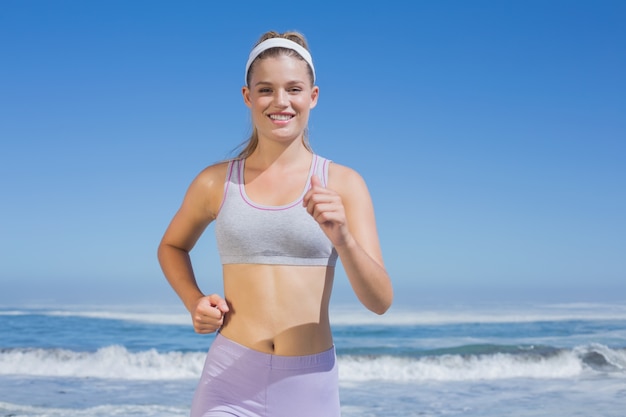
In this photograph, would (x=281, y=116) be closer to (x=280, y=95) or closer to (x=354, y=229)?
(x=280, y=95)

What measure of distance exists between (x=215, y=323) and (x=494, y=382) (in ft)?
26.9

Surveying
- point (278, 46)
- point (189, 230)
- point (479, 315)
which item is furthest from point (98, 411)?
point (479, 315)

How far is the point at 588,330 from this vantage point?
Result: 13.8m

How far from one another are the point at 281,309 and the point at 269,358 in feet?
0.50

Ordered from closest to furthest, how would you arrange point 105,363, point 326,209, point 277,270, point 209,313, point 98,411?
point 326,209, point 209,313, point 277,270, point 98,411, point 105,363

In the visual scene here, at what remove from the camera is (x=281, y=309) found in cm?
227

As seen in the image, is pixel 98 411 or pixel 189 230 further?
pixel 98 411

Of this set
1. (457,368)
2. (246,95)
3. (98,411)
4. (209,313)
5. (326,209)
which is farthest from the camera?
(457,368)

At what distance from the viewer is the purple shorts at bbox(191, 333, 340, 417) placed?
88.7 inches

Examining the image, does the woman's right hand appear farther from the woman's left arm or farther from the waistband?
the woman's left arm

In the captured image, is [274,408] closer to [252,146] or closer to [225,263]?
[225,263]

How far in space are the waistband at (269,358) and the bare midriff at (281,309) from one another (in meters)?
0.01

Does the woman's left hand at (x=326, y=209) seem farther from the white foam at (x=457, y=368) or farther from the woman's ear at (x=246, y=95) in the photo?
the white foam at (x=457, y=368)

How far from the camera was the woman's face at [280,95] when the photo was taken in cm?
233
